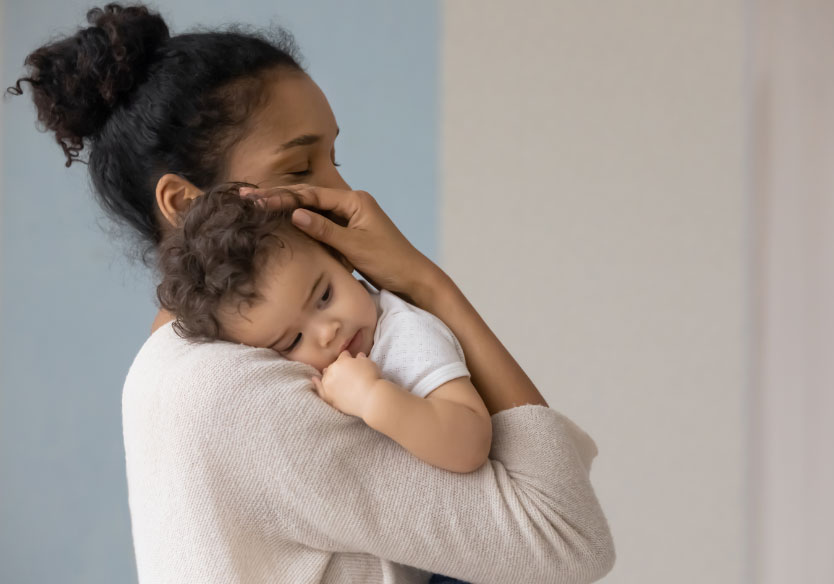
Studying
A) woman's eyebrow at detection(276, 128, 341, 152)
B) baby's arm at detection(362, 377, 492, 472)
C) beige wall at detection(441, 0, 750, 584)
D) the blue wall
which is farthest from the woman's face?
the blue wall

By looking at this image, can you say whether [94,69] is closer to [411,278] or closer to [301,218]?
[301,218]

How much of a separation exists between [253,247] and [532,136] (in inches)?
77.6

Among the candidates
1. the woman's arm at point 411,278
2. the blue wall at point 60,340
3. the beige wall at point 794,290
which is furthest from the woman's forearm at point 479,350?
the blue wall at point 60,340

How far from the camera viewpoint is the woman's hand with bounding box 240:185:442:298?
3.33 feet

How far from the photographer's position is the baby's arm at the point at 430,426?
33.4 inches

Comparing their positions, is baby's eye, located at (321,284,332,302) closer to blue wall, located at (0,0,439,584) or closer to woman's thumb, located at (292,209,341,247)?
woman's thumb, located at (292,209,341,247)

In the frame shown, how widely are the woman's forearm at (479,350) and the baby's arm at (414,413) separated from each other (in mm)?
88

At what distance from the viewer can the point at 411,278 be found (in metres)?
1.05

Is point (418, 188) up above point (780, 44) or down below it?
below

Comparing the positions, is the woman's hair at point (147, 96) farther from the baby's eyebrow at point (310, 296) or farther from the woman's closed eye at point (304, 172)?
the baby's eyebrow at point (310, 296)

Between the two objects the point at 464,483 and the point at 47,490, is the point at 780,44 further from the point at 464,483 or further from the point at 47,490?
the point at 47,490

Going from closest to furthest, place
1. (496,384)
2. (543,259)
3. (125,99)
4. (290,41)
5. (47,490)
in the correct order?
1. (496,384)
2. (125,99)
3. (290,41)
4. (543,259)
5. (47,490)

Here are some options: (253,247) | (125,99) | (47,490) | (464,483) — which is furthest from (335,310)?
(47,490)

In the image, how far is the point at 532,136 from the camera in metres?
2.78
